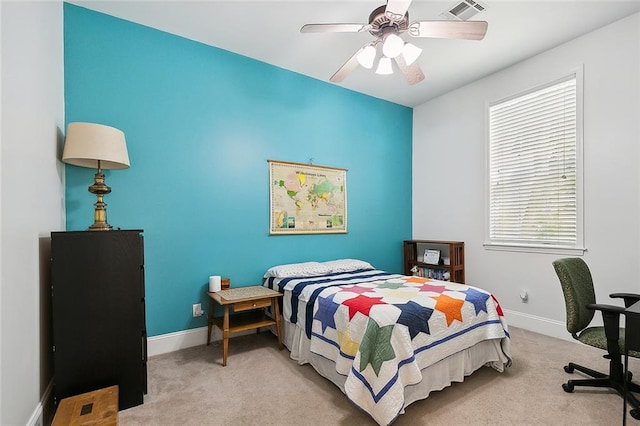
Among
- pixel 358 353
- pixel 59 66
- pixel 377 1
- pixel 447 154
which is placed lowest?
pixel 358 353

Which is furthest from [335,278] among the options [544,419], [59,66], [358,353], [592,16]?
[592,16]

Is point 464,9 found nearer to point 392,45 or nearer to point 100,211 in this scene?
point 392,45

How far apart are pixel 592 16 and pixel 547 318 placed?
2.86 metres

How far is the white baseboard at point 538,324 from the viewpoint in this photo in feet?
9.80

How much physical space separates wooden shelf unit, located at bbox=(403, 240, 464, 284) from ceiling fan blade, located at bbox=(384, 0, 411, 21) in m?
2.79

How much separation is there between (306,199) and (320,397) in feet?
6.99

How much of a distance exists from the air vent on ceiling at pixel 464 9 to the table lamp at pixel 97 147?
282cm

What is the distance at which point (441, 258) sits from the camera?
163 inches

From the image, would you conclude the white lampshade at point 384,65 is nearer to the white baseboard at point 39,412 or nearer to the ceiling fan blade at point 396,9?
the ceiling fan blade at point 396,9

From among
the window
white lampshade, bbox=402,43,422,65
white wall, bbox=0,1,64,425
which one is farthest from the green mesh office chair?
white wall, bbox=0,1,64,425

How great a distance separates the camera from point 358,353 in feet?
5.87

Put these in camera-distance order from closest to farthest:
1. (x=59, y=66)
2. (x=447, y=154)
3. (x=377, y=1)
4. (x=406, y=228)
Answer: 1. (x=59, y=66)
2. (x=377, y=1)
3. (x=447, y=154)
4. (x=406, y=228)

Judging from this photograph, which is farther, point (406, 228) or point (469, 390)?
point (406, 228)

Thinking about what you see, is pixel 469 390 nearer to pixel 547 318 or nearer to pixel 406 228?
pixel 547 318
